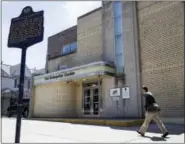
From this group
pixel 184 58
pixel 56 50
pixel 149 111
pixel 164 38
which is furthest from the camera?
pixel 56 50

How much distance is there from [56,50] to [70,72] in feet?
26.1

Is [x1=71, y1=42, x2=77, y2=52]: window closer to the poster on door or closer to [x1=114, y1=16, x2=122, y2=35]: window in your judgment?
[x1=114, y1=16, x2=122, y2=35]: window

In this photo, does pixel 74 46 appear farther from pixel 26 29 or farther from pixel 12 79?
pixel 12 79

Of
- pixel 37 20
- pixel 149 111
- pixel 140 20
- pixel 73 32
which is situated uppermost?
pixel 73 32

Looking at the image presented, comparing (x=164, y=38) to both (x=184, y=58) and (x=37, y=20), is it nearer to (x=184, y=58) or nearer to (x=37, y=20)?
(x=184, y=58)

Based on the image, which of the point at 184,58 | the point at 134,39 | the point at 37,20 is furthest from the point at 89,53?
the point at 37,20

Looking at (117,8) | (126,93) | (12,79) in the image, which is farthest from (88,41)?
(12,79)

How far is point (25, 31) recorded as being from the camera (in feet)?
17.4

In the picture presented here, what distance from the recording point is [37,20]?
5.27 meters

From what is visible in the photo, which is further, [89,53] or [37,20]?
[89,53]

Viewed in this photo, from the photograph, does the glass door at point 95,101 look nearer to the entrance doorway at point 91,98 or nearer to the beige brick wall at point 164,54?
the entrance doorway at point 91,98

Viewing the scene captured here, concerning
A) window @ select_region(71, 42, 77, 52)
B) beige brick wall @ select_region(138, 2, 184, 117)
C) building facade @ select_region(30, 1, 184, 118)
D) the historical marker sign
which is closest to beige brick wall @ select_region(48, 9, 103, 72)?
building facade @ select_region(30, 1, 184, 118)

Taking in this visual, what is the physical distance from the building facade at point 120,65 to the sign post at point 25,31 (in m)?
9.12

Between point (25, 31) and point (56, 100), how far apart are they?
13.5m
